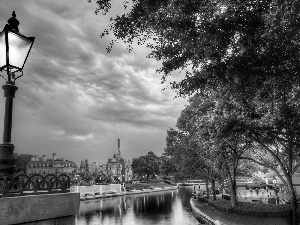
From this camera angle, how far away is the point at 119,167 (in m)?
155

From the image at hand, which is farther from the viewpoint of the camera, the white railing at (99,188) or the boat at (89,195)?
the white railing at (99,188)

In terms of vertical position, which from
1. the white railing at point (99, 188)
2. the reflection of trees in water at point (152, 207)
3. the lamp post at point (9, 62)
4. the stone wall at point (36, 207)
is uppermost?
the lamp post at point (9, 62)

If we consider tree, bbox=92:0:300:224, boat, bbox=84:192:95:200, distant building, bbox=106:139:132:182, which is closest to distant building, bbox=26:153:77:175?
distant building, bbox=106:139:132:182

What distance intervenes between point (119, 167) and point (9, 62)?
154464 millimetres

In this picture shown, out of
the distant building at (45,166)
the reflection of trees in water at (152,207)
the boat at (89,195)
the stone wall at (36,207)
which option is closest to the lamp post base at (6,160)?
the stone wall at (36,207)

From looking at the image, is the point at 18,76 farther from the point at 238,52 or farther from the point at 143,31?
the point at 238,52

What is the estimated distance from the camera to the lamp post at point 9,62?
394 centimetres

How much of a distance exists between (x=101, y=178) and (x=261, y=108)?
69.3m

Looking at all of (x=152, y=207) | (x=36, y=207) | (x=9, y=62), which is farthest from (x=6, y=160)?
(x=152, y=207)

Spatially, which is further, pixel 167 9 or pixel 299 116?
pixel 299 116

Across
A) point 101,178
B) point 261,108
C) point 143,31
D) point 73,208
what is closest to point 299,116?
point 261,108

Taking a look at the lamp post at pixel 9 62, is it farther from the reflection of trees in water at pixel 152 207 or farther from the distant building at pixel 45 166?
the distant building at pixel 45 166

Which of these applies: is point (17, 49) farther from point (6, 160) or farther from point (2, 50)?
point (6, 160)

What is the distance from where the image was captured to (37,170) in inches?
5600
